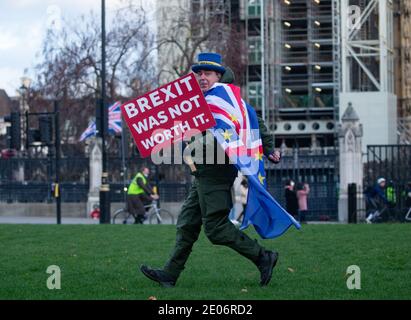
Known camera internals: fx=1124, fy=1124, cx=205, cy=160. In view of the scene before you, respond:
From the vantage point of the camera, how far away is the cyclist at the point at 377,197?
33125mm

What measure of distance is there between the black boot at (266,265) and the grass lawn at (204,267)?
0.09 m

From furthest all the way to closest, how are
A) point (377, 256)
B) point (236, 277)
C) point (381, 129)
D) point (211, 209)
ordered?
1. point (381, 129)
2. point (377, 256)
3. point (236, 277)
4. point (211, 209)

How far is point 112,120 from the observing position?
133 feet

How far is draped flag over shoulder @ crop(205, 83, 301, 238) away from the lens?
10.5 meters

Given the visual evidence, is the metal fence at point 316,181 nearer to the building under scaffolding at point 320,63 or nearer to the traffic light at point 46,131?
the traffic light at point 46,131

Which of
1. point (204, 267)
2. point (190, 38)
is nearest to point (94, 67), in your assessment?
point (190, 38)

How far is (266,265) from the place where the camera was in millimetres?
10672

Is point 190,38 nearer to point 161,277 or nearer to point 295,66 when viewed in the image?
point 295,66

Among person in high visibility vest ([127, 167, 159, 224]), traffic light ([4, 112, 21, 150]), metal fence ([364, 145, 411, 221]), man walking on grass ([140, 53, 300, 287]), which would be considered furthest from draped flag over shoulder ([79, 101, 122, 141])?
man walking on grass ([140, 53, 300, 287])

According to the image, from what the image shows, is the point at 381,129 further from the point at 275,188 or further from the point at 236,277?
the point at 236,277

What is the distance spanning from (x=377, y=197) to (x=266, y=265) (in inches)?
929

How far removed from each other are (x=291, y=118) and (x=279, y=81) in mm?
2730
